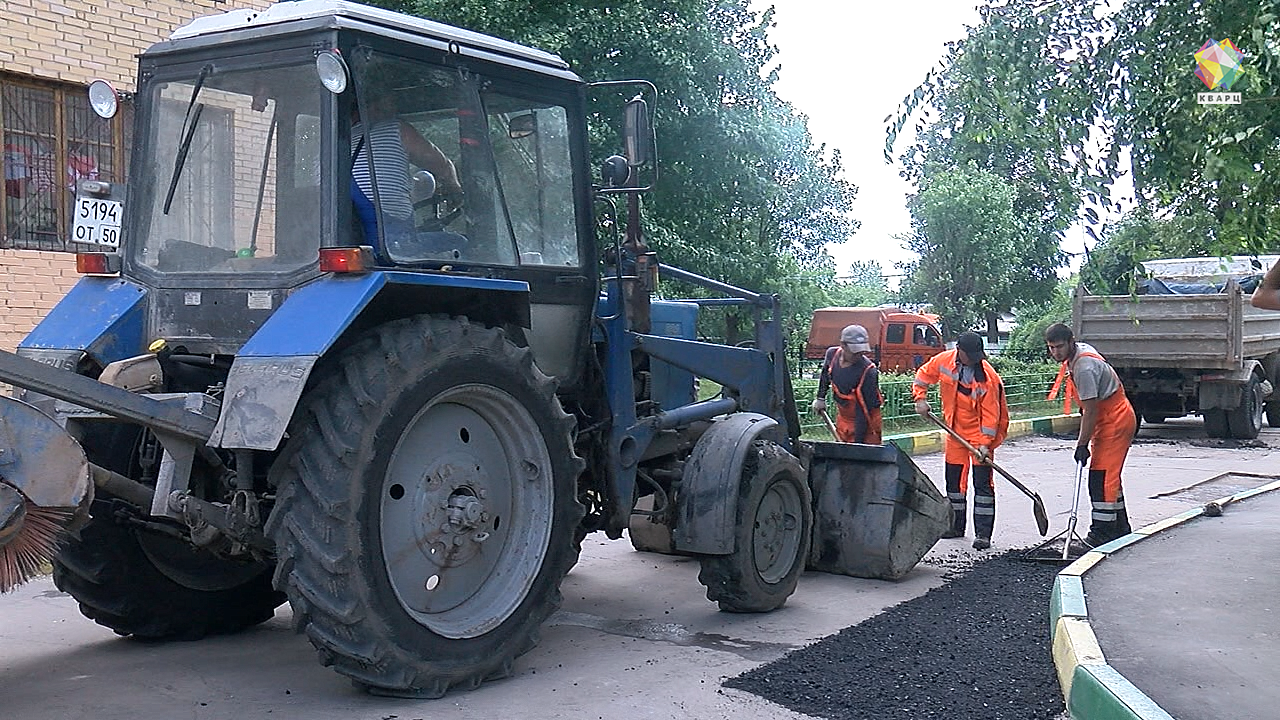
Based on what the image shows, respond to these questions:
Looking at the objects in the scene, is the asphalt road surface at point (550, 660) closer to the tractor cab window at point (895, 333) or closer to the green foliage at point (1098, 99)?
the green foliage at point (1098, 99)

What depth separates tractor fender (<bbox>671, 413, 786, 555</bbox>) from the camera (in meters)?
6.07

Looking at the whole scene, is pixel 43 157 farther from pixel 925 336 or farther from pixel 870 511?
pixel 925 336

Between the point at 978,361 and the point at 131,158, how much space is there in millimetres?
6049

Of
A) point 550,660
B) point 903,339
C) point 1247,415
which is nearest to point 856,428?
point 550,660

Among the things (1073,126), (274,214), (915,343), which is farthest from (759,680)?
(915,343)

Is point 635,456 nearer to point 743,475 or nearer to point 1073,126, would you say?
point 743,475

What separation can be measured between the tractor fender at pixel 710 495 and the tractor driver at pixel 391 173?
1.80 metres

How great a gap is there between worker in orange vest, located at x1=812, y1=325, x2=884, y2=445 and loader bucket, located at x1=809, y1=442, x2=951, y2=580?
222 cm

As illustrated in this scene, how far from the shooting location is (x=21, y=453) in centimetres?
409

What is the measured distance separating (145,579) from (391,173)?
2.14 meters

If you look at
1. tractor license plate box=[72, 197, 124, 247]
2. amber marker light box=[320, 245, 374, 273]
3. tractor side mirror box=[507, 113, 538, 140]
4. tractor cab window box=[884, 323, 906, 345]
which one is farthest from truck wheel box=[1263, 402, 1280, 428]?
tractor license plate box=[72, 197, 124, 247]

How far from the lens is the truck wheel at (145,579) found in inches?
203

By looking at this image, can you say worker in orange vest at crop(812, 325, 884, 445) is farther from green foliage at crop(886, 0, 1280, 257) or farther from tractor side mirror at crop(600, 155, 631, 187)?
tractor side mirror at crop(600, 155, 631, 187)

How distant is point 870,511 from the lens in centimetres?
731
